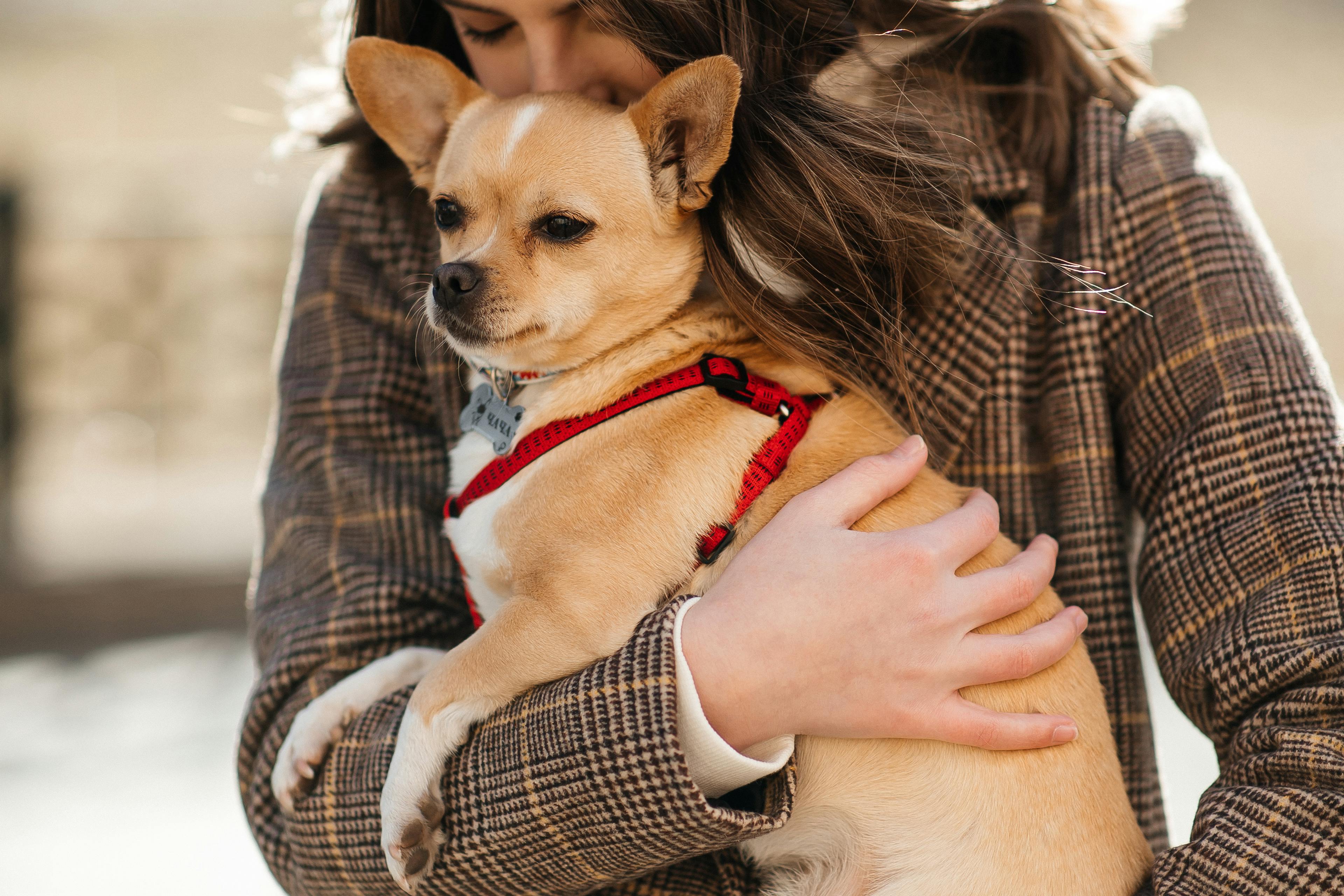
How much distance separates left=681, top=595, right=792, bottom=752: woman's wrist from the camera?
1.37 m

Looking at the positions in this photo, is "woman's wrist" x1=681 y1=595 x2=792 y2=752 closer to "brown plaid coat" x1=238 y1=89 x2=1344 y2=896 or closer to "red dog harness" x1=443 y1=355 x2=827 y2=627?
"brown plaid coat" x1=238 y1=89 x2=1344 y2=896

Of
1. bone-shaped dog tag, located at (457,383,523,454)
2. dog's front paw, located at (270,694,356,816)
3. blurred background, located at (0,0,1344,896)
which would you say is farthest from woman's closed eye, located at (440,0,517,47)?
blurred background, located at (0,0,1344,896)

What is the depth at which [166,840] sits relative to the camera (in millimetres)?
3656

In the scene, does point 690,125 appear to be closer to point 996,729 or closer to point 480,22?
point 480,22

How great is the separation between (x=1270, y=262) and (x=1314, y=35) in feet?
26.8

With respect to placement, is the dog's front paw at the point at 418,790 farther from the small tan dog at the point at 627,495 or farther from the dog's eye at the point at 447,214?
the dog's eye at the point at 447,214

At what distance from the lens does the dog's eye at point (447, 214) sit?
1785 mm

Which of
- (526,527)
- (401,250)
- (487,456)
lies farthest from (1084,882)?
(401,250)

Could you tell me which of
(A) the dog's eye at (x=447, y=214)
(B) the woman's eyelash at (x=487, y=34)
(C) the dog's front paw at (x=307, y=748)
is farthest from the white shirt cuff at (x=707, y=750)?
(B) the woman's eyelash at (x=487, y=34)

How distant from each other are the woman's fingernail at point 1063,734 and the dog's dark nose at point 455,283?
109 cm

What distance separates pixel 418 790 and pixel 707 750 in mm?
423

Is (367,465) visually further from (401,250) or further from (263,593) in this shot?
(401,250)

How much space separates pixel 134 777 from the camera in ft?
13.5

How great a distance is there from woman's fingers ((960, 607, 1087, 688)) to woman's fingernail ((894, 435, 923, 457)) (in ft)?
0.94
